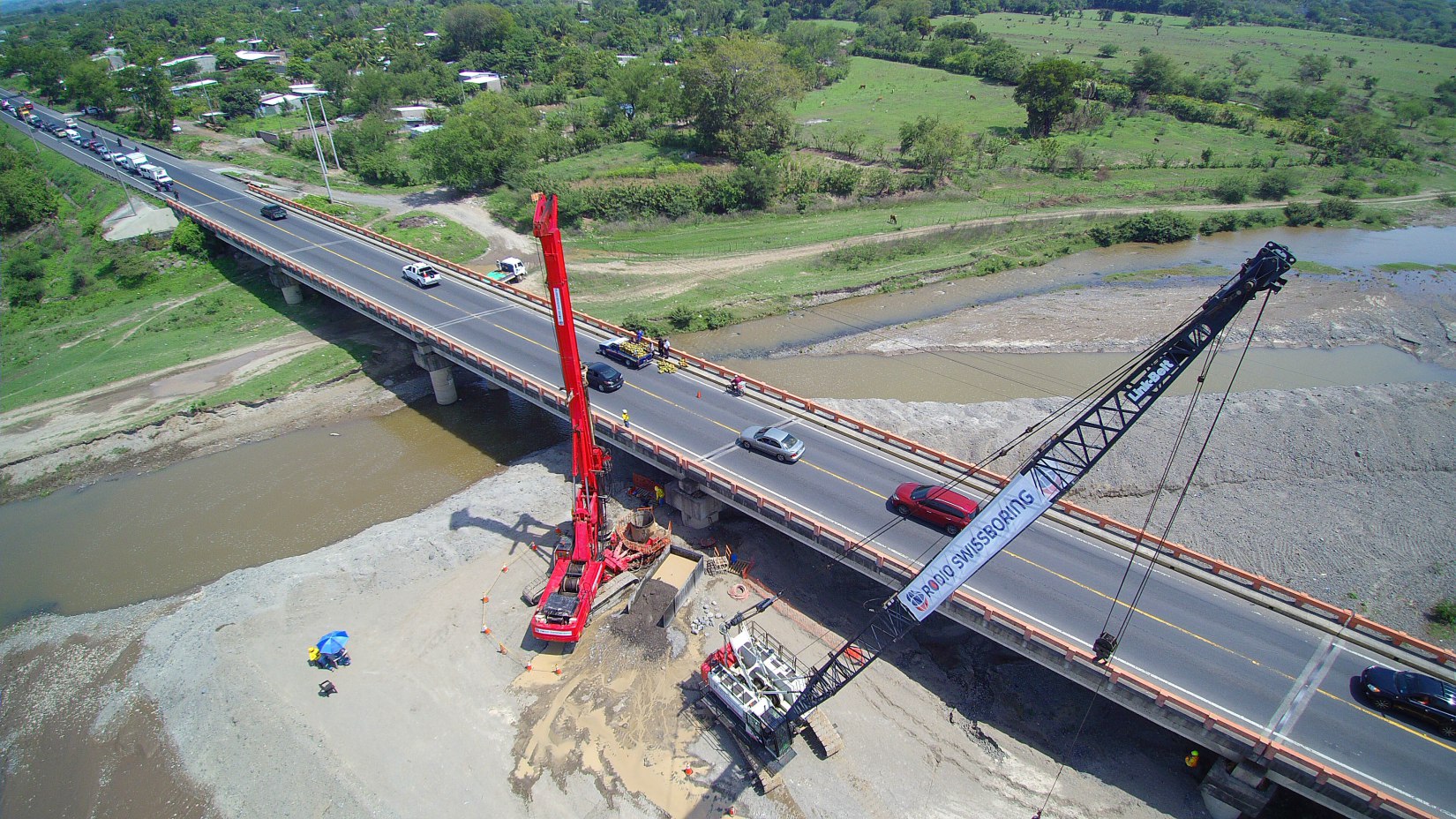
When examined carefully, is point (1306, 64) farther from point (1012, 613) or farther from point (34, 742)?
point (34, 742)

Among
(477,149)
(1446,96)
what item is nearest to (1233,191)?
(1446,96)

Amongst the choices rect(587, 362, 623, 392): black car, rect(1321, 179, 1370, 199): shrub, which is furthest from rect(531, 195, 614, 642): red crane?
rect(1321, 179, 1370, 199): shrub

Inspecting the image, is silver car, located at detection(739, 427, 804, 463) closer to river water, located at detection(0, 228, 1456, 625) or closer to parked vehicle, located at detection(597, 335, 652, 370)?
parked vehicle, located at detection(597, 335, 652, 370)

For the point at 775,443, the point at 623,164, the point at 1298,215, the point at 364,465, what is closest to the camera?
the point at 775,443

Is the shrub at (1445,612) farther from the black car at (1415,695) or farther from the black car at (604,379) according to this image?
the black car at (604,379)

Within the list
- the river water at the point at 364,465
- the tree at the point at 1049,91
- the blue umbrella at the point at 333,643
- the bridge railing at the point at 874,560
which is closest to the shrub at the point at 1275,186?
the tree at the point at 1049,91

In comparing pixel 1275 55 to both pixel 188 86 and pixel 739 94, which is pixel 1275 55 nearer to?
pixel 739 94
